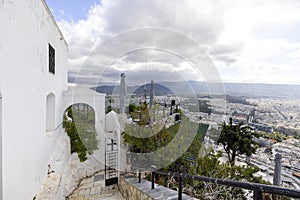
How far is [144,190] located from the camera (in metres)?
3.26

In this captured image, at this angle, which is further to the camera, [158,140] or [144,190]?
[158,140]

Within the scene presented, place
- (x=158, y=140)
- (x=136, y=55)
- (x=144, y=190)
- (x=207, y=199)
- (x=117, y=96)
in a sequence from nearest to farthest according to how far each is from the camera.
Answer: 1. (x=207, y=199)
2. (x=144, y=190)
3. (x=158, y=140)
4. (x=136, y=55)
5. (x=117, y=96)

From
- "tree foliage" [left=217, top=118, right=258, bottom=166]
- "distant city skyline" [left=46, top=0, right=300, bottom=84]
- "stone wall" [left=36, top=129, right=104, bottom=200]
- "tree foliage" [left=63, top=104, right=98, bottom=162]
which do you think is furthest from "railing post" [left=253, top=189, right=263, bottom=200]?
"tree foliage" [left=63, top=104, right=98, bottom=162]

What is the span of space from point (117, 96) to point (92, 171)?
2837mm

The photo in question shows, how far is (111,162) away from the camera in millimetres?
6480

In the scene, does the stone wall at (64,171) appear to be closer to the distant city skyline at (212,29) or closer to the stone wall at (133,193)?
the stone wall at (133,193)

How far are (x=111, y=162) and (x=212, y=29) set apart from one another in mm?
5193

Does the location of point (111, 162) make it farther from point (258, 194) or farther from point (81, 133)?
point (258, 194)

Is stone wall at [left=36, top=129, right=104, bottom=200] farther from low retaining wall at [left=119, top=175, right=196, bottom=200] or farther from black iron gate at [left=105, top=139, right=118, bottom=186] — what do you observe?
low retaining wall at [left=119, top=175, right=196, bottom=200]

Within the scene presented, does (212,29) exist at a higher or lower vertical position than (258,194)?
higher

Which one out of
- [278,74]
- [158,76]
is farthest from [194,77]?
[278,74]

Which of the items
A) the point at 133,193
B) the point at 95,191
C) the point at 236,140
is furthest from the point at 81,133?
the point at 236,140

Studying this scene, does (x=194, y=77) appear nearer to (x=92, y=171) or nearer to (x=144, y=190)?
(x=144, y=190)

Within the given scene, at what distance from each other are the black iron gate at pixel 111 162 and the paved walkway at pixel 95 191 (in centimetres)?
19
